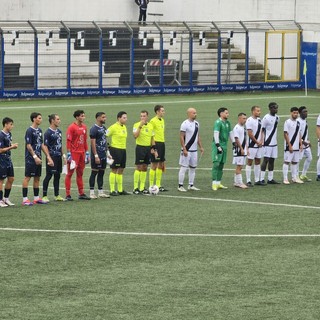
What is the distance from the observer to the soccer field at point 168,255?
588 inches

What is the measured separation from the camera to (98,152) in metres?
25.2

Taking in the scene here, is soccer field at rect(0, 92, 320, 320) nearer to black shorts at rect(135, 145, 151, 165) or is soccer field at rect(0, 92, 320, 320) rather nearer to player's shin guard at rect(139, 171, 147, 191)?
player's shin guard at rect(139, 171, 147, 191)

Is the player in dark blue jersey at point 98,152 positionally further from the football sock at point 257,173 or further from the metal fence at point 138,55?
the metal fence at point 138,55

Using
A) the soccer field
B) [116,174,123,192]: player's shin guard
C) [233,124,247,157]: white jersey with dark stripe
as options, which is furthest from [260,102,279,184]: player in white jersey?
[116,174,123,192]: player's shin guard

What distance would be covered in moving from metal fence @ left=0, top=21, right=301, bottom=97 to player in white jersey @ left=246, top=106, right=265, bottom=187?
25049 millimetres

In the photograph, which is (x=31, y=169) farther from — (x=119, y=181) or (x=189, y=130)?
(x=189, y=130)

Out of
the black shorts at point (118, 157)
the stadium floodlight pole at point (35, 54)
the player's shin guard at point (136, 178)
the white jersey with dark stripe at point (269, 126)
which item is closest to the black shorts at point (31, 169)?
the black shorts at point (118, 157)

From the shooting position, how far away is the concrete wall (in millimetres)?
57938

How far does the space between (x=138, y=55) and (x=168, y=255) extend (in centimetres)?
3847

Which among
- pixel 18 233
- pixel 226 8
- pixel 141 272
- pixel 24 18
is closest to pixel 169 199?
pixel 18 233

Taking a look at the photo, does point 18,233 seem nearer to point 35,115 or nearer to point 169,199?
point 35,115

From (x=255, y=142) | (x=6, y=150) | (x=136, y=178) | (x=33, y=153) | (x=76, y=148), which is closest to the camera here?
(x=6, y=150)

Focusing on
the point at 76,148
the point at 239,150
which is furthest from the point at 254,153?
the point at 76,148

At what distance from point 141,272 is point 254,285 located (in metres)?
1.86
